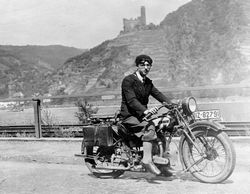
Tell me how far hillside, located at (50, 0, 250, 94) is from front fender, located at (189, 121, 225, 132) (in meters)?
90.7

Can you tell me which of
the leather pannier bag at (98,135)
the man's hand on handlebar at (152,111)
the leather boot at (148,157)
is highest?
the man's hand on handlebar at (152,111)

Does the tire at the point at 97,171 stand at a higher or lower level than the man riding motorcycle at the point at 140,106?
lower

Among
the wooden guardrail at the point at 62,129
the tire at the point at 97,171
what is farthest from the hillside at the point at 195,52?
the tire at the point at 97,171

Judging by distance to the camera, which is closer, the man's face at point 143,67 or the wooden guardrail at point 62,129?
the man's face at point 143,67

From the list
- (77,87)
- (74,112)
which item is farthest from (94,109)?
(77,87)

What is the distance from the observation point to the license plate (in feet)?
17.6

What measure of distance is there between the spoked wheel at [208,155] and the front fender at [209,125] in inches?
2.6

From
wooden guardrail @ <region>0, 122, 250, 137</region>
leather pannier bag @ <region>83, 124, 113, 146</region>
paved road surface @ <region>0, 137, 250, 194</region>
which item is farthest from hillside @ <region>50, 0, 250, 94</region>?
leather pannier bag @ <region>83, 124, 113, 146</region>

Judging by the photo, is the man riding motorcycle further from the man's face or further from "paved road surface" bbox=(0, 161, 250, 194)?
"paved road surface" bbox=(0, 161, 250, 194)

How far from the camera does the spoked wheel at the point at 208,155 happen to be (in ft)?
16.8

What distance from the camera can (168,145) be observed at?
18.3ft

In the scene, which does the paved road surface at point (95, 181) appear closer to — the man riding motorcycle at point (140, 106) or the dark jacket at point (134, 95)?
the man riding motorcycle at point (140, 106)

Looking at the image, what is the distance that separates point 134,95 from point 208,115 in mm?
1031

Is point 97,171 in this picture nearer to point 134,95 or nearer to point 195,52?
point 134,95
